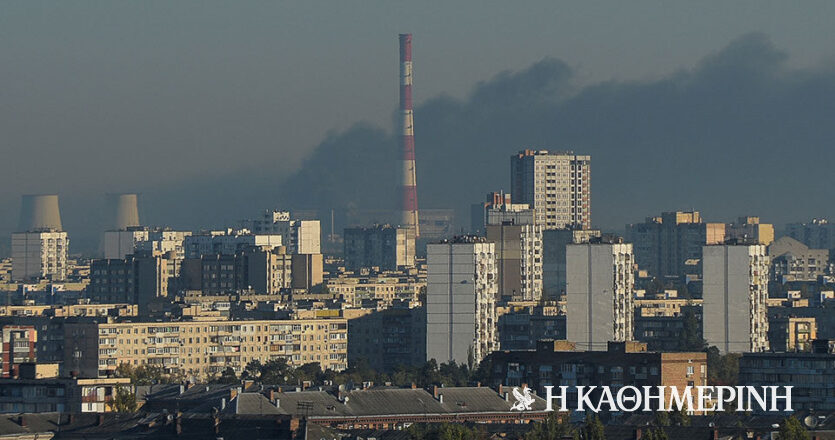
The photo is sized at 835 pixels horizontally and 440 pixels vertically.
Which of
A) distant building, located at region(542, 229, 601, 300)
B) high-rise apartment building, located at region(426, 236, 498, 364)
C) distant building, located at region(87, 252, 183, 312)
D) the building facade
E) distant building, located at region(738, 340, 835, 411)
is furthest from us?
distant building, located at region(542, 229, 601, 300)

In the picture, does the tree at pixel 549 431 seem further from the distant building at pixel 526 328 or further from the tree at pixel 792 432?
the distant building at pixel 526 328

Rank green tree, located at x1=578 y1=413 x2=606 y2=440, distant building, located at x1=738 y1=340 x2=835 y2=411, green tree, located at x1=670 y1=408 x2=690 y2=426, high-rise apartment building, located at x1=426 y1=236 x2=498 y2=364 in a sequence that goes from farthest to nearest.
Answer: high-rise apartment building, located at x1=426 y1=236 x2=498 y2=364 → distant building, located at x1=738 y1=340 x2=835 y2=411 → green tree, located at x1=670 y1=408 x2=690 y2=426 → green tree, located at x1=578 y1=413 x2=606 y2=440

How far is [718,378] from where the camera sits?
326 ft

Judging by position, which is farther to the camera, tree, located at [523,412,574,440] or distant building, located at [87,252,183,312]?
distant building, located at [87,252,183,312]

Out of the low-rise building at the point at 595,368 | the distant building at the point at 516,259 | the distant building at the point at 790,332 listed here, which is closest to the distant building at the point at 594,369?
the low-rise building at the point at 595,368

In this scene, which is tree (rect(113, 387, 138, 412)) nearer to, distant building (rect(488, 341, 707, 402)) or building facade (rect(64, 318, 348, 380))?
distant building (rect(488, 341, 707, 402))

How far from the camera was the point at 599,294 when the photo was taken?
413 ft

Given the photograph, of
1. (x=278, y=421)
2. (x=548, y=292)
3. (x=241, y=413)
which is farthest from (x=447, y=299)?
(x=278, y=421)

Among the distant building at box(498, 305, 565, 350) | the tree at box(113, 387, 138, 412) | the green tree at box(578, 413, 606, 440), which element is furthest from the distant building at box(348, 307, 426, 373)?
the green tree at box(578, 413, 606, 440)

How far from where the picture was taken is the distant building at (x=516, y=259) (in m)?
162

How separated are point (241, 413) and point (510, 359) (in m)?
23.3

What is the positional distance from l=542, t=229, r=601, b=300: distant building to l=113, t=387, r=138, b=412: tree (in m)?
91.3

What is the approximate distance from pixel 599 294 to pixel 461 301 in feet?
20.1

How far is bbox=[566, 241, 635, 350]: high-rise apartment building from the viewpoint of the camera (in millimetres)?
123875
